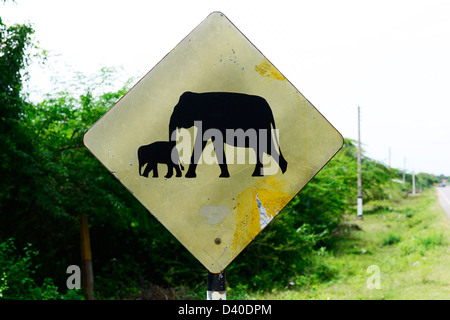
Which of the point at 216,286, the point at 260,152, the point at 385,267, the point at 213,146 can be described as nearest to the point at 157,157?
the point at 213,146

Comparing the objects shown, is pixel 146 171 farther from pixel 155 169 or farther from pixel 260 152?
pixel 260 152

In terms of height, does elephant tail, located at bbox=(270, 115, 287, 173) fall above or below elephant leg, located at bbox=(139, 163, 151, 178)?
above

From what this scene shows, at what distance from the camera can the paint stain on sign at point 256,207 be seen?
122 centimetres

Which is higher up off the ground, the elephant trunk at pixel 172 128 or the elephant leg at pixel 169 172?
the elephant trunk at pixel 172 128

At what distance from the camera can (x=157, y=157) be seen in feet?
3.97

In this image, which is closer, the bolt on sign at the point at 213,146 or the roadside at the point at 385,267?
the bolt on sign at the point at 213,146

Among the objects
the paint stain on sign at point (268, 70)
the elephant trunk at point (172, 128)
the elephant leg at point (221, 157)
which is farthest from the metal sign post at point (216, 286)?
the paint stain on sign at point (268, 70)

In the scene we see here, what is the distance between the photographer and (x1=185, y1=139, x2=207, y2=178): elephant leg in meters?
1.21

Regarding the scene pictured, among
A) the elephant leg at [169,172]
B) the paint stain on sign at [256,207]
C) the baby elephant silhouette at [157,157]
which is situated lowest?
the paint stain on sign at [256,207]

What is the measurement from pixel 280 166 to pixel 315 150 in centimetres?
13

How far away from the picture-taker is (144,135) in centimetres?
124

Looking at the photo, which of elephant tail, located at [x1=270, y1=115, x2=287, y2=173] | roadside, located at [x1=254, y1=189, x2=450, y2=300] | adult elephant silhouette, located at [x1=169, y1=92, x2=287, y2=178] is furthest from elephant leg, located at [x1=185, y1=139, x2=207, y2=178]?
roadside, located at [x1=254, y1=189, x2=450, y2=300]

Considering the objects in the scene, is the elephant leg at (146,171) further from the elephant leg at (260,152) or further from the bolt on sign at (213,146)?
the elephant leg at (260,152)

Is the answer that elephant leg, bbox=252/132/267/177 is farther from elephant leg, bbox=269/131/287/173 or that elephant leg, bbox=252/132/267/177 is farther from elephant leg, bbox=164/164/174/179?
elephant leg, bbox=164/164/174/179
